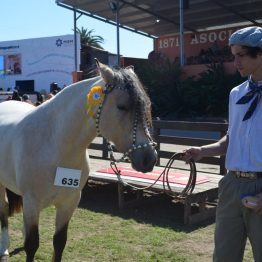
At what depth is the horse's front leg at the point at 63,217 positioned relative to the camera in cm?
374

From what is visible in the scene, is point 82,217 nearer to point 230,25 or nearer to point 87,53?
point 230,25

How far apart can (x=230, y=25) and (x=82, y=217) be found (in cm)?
2168

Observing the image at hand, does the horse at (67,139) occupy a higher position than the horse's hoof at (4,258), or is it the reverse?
the horse at (67,139)

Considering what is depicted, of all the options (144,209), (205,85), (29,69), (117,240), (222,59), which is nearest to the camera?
(117,240)

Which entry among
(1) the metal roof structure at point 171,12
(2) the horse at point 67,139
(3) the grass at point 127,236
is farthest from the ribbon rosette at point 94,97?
(1) the metal roof structure at point 171,12

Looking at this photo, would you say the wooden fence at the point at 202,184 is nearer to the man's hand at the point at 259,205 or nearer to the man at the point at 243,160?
the man at the point at 243,160

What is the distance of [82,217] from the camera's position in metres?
5.98

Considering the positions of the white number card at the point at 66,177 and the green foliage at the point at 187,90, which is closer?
the white number card at the point at 66,177

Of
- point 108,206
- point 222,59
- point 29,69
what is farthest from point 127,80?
point 29,69

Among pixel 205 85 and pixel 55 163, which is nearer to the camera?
pixel 55 163

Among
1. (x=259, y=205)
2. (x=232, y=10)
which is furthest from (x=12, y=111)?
(x=232, y=10)

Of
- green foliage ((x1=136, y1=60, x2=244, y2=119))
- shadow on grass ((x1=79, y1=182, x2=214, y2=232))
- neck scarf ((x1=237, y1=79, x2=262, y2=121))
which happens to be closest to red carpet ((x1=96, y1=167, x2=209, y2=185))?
shadow on grass ((x1=79, y1=182, x2=214, y2=232))

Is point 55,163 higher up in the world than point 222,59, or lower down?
lower down

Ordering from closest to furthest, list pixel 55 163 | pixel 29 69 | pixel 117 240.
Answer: pixel 55 163, pixel 117 240, pixel 29 69
